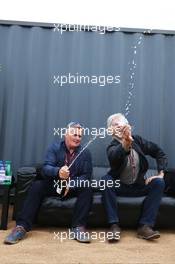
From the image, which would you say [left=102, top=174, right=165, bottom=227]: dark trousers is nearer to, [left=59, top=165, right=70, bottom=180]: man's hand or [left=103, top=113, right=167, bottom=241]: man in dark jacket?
[left=103, top=113, right=167, bottom=241]: man in dark jacket

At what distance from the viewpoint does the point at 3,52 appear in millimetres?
3150

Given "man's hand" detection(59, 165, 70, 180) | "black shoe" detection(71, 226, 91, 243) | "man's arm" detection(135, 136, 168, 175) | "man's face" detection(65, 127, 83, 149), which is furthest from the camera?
"man's arm" detection(135, 136, 168, 175)

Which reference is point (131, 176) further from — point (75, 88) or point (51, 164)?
point (75, 88)

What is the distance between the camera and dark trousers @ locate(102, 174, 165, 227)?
7.47 ft

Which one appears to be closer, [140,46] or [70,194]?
[70,194]

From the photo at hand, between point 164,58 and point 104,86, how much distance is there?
1.93 feet

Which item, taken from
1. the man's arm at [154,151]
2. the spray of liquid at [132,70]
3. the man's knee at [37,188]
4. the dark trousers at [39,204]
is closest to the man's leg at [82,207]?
the dark trousers at [39,204]

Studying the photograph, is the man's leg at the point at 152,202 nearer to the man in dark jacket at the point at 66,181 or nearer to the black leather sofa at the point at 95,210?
the black leather sofa at the point at 95,210

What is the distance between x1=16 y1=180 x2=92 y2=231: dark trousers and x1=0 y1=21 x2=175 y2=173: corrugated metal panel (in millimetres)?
750

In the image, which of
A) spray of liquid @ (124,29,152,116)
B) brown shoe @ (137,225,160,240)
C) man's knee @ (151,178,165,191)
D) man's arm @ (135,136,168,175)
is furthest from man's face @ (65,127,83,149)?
spray of liquid @ (124,29,152,116)

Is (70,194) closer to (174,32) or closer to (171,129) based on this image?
(171,129)

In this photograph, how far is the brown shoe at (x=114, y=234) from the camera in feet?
7.14

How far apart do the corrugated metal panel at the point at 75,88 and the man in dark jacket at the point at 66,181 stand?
0.65m

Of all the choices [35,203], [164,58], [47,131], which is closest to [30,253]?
[35,203]
